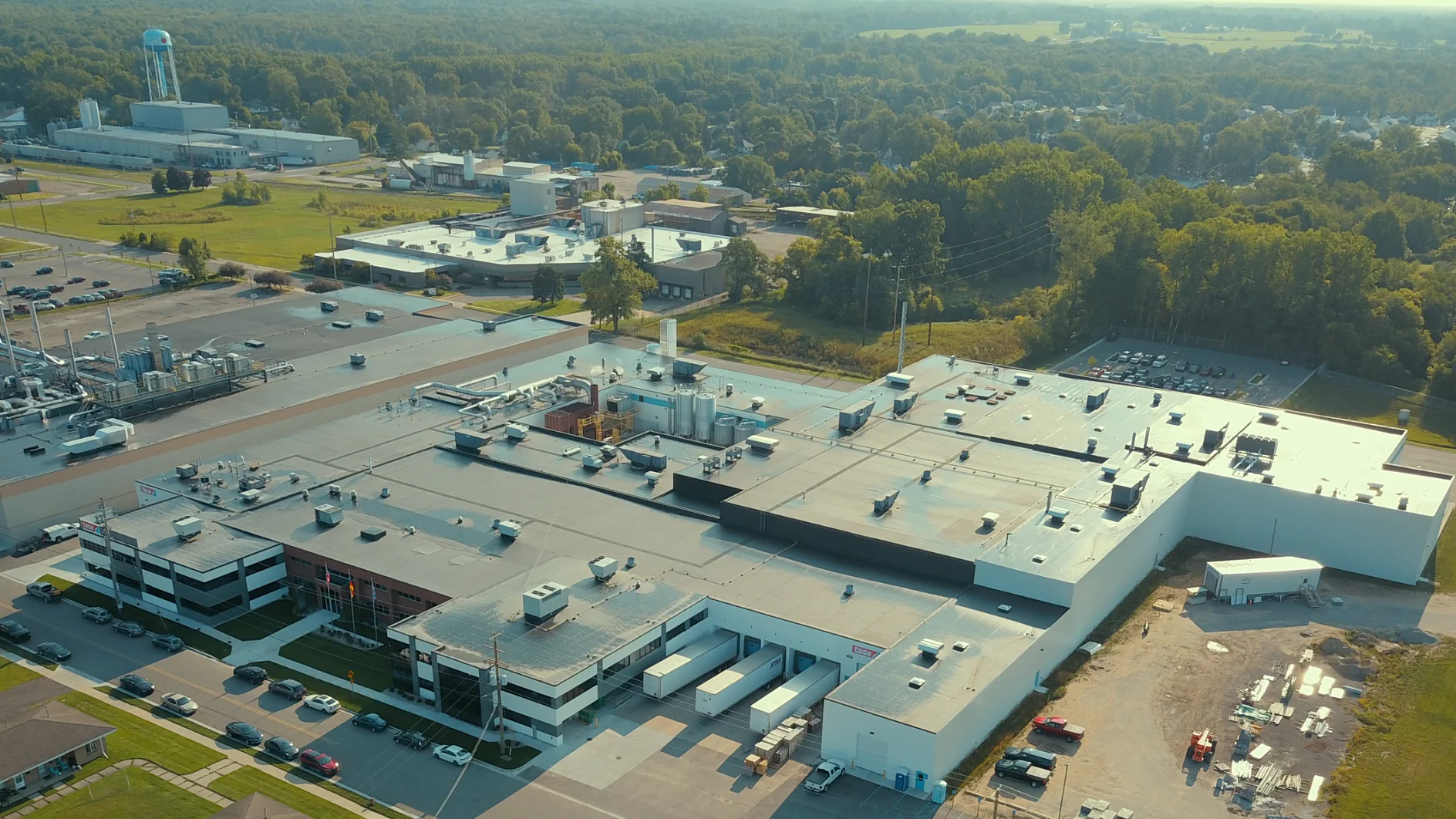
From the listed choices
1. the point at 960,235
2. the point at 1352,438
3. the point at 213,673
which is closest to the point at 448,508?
the point at 213,673

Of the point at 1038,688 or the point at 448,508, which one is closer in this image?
the point at 1038,688

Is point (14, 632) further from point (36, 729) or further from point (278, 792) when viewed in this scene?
point (278, 792)

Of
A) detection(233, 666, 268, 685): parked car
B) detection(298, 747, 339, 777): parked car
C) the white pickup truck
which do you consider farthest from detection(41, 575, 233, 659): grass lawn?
the white pickup truck

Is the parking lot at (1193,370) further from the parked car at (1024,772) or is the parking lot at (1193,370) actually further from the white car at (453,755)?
the white car at (453,755)

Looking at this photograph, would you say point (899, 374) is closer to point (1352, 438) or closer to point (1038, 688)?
point (1352, 438)

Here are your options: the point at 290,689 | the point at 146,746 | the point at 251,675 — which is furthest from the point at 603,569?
the point at 146,746

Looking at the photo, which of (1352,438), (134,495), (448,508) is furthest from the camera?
(1352,438)
